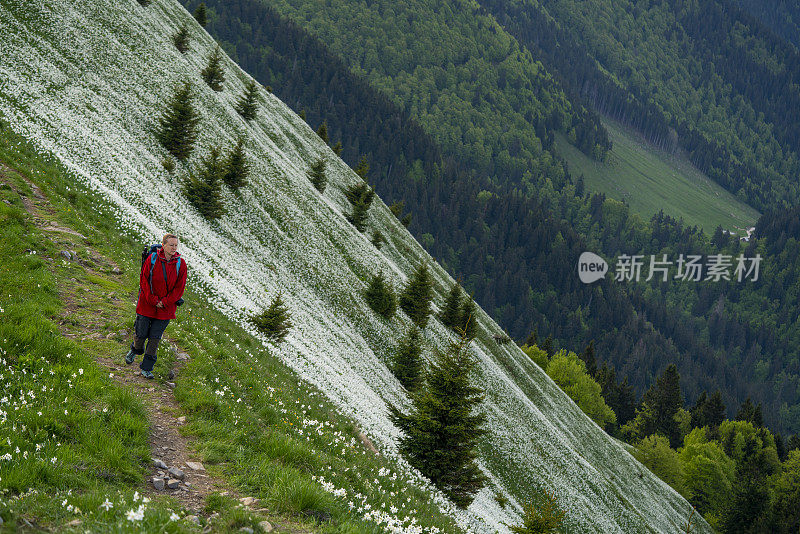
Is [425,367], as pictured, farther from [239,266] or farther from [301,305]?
[239,266]

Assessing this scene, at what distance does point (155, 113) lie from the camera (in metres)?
47.6

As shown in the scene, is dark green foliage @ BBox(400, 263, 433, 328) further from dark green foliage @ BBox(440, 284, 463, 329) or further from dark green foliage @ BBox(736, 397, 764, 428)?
dark green foliage @ BBox(736, 397, 764, 428)

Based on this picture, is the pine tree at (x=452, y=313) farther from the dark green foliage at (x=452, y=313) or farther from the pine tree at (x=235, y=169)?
the pine tree at (x=235, y=169)

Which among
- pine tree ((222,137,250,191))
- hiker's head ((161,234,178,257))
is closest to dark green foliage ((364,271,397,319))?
pine tree ((222,137,250,191))

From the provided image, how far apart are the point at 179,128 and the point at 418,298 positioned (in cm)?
2902

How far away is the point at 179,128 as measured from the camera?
44250mm

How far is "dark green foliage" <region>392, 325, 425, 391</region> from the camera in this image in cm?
4150

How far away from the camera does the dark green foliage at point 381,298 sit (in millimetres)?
48531

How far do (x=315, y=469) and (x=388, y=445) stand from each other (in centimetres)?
1180

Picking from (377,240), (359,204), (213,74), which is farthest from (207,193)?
(213,74)

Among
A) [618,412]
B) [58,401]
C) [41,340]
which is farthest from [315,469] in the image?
[618,412]

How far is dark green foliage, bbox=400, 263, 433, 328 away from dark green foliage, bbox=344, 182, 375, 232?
1721cm

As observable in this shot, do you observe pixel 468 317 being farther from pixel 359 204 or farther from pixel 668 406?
pixel 668 406

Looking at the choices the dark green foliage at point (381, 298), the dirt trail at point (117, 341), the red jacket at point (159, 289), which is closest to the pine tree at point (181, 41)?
the dark green foliage at point (381, 298)
